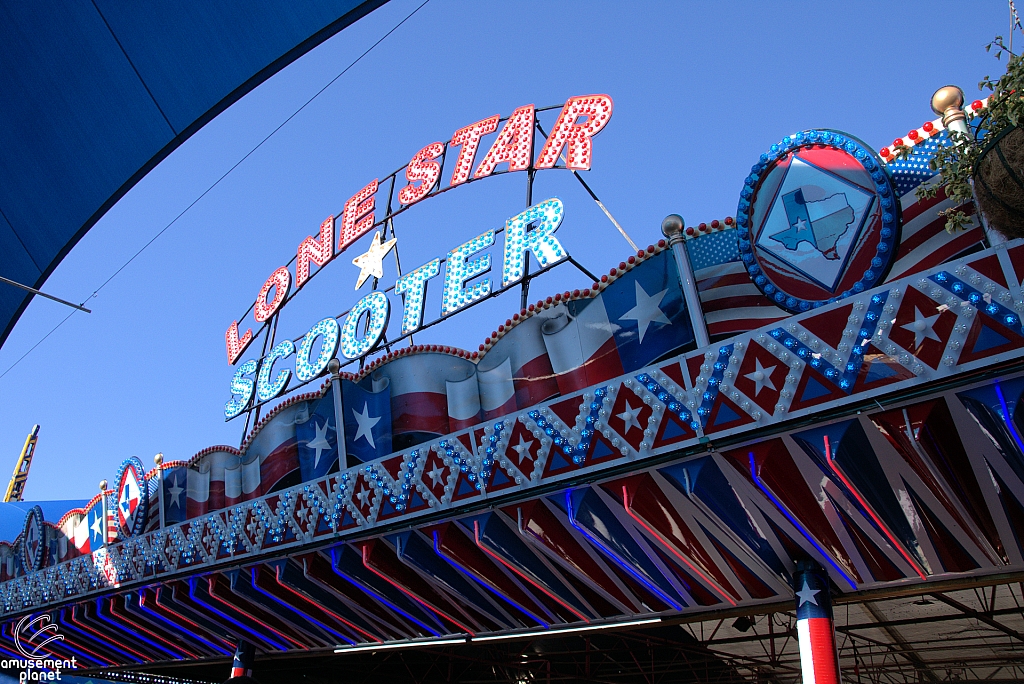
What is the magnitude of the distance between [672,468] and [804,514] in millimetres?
1446

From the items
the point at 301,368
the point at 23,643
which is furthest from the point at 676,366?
the point at 23,643

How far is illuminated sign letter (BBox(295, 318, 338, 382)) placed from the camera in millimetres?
14125

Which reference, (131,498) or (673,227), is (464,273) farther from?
(131,498)

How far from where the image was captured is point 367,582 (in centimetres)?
1088

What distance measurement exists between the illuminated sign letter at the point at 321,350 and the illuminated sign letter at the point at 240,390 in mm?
1765

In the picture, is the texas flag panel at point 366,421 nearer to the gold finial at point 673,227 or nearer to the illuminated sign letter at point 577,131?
the gold finial at point 673,227

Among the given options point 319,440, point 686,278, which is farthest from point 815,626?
point 319,440

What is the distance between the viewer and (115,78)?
31.9ft

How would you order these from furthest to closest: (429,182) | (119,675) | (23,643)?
(119,675)
(23,643)
(429,182)

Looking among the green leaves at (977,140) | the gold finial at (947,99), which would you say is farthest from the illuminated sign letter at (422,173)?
the green leaves at (977,140)

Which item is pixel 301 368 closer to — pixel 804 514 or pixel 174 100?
pixel 174 100

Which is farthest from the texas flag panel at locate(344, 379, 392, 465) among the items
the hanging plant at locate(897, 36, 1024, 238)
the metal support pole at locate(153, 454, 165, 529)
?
the hanging plant at locate(897, 36, 1024, 238)

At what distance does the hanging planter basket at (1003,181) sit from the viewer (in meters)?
4.73

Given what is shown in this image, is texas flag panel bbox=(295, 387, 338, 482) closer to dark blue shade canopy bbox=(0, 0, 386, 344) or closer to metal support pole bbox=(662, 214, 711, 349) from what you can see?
dark blue shade canopy bbox=(0, 0, 386, 344)
